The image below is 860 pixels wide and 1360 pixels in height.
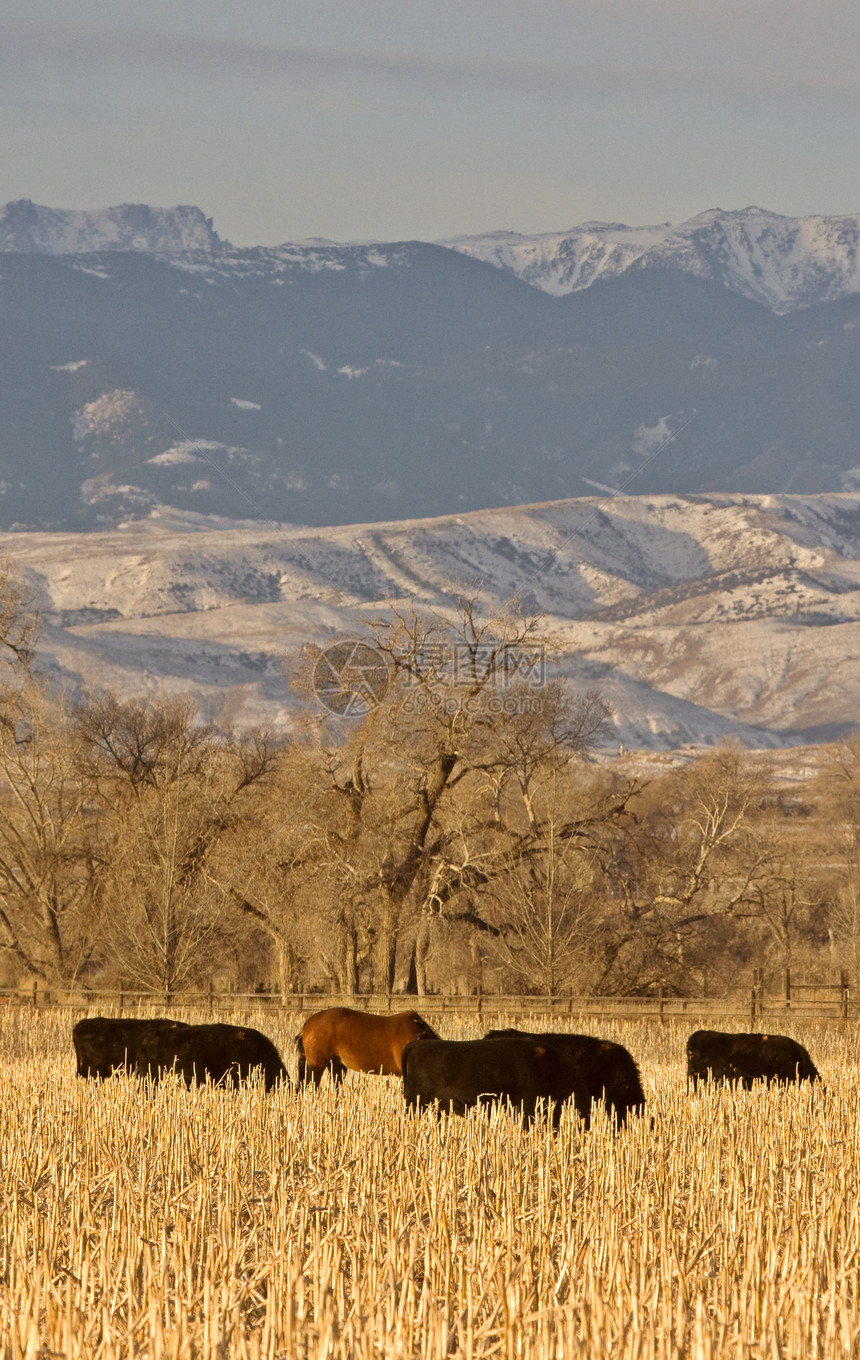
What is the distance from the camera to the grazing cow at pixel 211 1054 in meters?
18.2

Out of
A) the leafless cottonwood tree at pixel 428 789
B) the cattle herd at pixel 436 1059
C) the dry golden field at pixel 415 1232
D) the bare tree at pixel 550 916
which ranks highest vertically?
the leafless cottonwood tree at pixel 428 789

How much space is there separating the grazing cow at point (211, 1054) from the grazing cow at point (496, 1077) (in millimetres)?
3461

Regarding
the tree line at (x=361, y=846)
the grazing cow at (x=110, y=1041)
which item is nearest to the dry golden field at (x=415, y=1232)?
the grazing cow at (x=110, y=1041)

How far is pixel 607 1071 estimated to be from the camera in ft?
49.6

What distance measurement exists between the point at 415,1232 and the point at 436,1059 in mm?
6516

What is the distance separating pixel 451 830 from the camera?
132ft

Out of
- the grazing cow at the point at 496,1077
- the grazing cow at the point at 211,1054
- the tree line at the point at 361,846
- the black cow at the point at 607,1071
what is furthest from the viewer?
the tree line at the point at 361,846

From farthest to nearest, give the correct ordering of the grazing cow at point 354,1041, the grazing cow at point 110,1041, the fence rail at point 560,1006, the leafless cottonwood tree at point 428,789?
the leafless cottonwood tree at point 428,789, the fence rail at point 560,1006, the grazing cow at point 110,1041, the grazing cow at point 354,1041

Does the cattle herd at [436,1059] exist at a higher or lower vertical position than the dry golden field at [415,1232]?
higher

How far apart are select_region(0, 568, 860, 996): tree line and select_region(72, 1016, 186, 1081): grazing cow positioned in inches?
780

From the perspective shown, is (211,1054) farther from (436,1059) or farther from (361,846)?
(361,846)

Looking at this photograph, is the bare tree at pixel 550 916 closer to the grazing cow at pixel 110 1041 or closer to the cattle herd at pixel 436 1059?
the cattle herd at pixel 436 1059

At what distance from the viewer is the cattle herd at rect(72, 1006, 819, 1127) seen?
14.8 metres

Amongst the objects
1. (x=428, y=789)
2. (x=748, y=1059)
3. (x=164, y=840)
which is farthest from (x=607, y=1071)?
(x=164, y=840)
